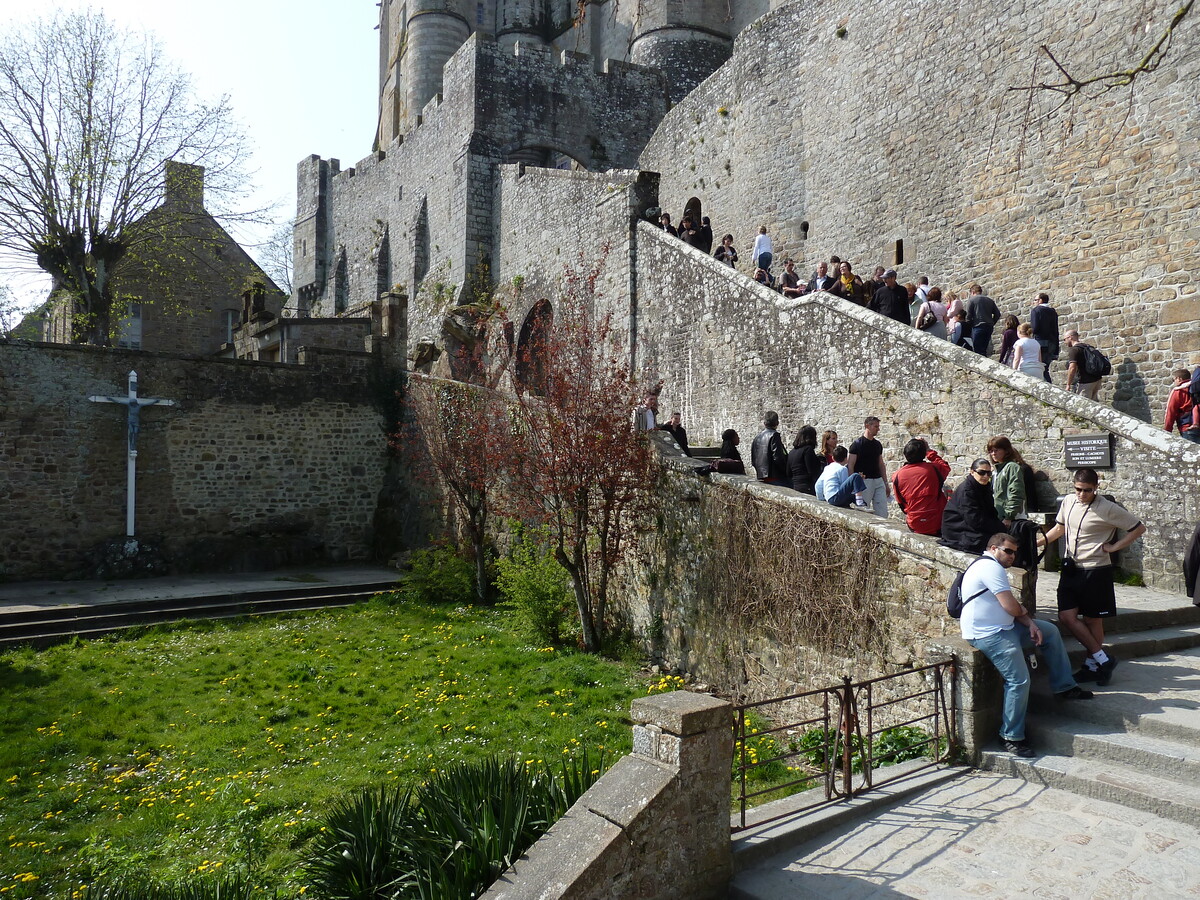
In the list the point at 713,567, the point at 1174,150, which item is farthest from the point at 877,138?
the point at 713,567

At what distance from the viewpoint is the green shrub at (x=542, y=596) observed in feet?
35.0

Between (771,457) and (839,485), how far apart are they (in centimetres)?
125

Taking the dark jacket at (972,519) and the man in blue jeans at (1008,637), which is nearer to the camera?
the man in blue jeans at (1008,637)

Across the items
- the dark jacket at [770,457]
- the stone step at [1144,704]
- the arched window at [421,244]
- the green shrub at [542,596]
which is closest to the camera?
the stone step at [1144,704]

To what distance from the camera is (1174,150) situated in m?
11.6

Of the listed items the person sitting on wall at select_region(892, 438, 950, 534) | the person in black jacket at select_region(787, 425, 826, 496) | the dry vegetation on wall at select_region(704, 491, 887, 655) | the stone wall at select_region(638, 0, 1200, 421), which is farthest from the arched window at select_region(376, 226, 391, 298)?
the person sitting on wall at select_region(892, 438, 950, 534)

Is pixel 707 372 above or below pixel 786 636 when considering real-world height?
above

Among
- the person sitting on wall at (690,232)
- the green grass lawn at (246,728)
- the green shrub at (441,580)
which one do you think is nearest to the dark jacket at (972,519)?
the green grass lawn at (246,728)

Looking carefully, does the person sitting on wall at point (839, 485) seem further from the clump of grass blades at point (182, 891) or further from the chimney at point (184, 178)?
the chimney at point (184, 178)

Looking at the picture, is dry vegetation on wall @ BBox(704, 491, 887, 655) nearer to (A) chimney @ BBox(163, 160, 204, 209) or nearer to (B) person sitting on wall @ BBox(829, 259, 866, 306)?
(B) person sitting on wall @ BBox(829, 259, 866, 306)

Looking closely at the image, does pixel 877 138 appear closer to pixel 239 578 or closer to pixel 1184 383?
pixel 1184 383

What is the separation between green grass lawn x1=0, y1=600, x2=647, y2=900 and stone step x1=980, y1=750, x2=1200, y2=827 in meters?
3.25

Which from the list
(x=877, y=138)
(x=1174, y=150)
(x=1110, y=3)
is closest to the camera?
(x=1174, y=150)

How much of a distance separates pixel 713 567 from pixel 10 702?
25.2 feet
